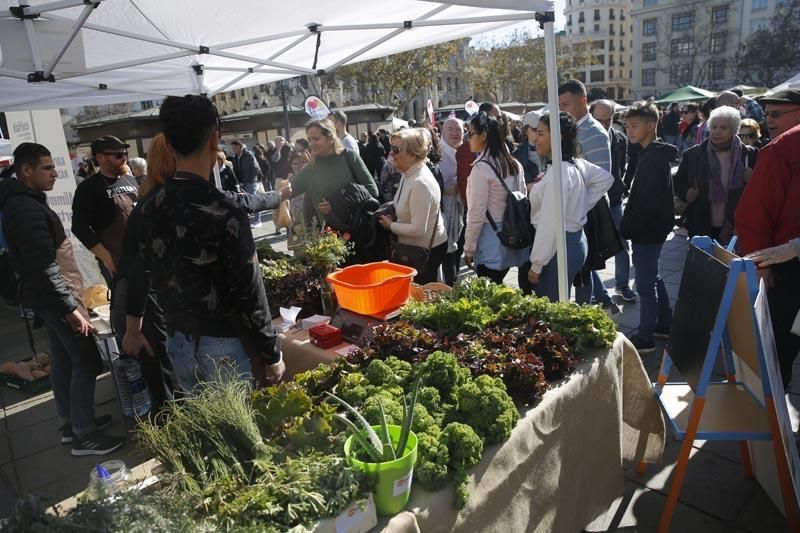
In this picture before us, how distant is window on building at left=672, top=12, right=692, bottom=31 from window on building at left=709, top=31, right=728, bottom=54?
513cm

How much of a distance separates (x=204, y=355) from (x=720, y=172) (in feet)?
15.0

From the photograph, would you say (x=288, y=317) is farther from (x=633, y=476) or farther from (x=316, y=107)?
(x=316, y=107)

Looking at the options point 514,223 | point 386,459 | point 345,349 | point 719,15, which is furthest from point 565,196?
point 719,15

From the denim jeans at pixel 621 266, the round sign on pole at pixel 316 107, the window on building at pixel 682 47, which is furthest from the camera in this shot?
the window on building at pixel 682 47

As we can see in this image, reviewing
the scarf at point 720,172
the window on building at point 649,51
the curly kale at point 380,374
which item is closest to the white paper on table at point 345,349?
the curly kale at point 380,374

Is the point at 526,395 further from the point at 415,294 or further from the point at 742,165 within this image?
the point at 742,165

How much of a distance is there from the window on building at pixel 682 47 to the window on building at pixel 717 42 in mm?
3438

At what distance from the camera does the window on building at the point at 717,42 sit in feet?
238

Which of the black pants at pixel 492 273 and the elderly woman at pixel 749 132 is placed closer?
the black pants at pixel 492 273

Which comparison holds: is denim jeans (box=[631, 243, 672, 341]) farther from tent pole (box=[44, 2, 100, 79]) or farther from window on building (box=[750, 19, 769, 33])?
window on building (box=[750, 19, 769, 33])

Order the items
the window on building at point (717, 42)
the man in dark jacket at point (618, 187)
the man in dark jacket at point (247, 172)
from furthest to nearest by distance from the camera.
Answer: the window on building at point (717, 42) < the man in dark jacket at point (247, 172) < the man in dark jacket at point (618, 187)

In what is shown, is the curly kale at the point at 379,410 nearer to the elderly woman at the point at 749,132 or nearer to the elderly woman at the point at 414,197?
the elderly woman at the point at 414,197

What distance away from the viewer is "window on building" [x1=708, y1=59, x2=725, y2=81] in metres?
72.6

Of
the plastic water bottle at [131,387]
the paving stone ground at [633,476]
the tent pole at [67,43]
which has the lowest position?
the paving stone ground at [633,476]
